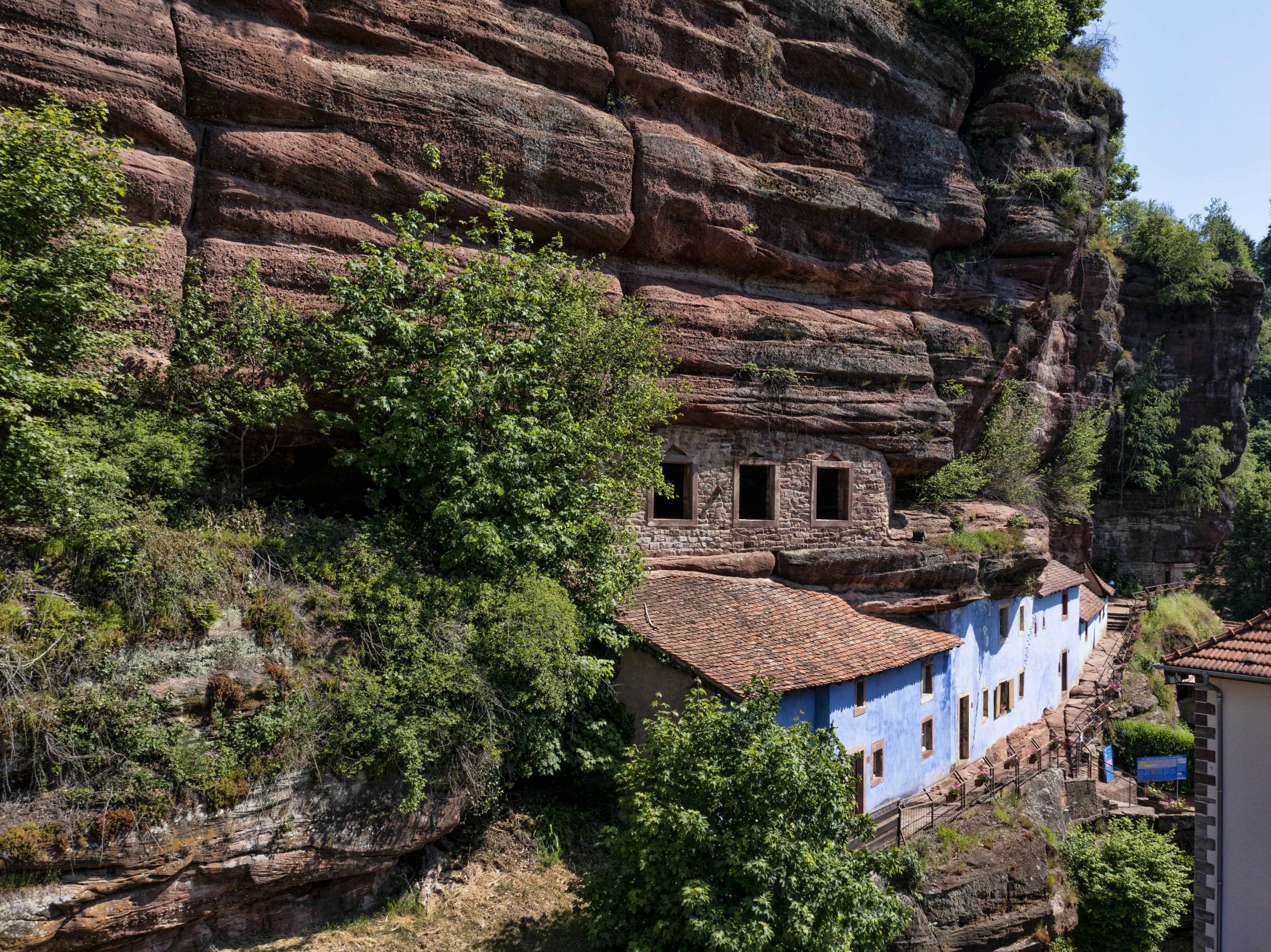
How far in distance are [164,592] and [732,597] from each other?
9949 mm

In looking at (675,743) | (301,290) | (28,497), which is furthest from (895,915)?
(301,290)

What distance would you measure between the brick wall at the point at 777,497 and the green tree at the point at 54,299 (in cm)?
960

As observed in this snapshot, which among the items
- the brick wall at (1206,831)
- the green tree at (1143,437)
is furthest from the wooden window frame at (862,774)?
the green tree at (1143,437)

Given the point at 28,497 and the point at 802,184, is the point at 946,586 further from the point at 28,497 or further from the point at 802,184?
the point at 28,497

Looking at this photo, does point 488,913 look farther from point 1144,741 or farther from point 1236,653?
point 1144,741

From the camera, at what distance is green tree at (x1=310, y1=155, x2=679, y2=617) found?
463 inches

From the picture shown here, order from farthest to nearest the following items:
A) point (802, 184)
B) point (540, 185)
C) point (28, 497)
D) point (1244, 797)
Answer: point (802, 184), point (540, 185), point (1244, 797), point (28, 497)

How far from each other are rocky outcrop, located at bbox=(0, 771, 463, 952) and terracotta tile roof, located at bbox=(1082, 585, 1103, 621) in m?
29.5

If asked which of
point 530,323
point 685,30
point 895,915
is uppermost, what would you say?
point 685,30

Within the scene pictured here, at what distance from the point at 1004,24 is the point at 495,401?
19169 mm

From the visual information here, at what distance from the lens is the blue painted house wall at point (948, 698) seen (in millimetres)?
14727

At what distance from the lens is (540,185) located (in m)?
15.1

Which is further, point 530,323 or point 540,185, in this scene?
point 540,185

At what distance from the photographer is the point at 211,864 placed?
29.4ft
